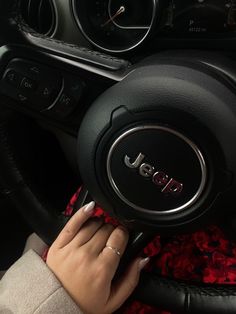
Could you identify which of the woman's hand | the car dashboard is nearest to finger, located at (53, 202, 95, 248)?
the woman's hand

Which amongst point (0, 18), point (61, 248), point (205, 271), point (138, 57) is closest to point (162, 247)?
point (205, 271)

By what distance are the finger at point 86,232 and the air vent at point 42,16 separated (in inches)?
13.6

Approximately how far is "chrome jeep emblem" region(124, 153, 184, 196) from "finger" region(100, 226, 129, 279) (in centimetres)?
11

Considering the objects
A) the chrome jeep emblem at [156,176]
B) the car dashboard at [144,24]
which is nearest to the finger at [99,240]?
the chrome jeep emblem at [156,176]

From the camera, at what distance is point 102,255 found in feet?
2.24

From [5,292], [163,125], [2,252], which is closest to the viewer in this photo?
[163,125]

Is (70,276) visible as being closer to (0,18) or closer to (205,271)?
(205,271)

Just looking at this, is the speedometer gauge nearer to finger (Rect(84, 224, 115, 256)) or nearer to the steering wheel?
the steering wheel

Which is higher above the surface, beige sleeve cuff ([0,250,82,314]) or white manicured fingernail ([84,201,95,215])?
white manicured fingernail ([84,201,95,215])

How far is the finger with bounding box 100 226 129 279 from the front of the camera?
68 centimetres

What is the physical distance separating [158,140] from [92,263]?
0.67ft

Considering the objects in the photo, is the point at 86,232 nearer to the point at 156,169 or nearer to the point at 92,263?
the point at 92,263

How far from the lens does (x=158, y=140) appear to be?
0.57m

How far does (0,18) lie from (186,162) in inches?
11.2
